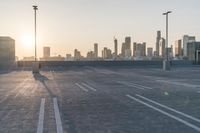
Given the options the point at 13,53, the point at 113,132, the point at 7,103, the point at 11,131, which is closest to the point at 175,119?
the point at 113,132

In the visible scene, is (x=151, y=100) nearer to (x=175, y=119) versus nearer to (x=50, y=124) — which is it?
(x=175, y=119)

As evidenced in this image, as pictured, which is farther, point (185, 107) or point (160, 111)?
point (185, 107)

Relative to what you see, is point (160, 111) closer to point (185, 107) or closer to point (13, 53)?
point (185, 107)

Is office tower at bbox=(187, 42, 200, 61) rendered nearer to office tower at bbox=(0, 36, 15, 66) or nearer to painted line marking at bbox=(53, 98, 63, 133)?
office tower at bbox=(0, 36, 15, 66)

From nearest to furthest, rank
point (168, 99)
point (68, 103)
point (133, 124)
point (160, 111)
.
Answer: point (133, 124) → point (160, 111) → point (68, 103) → point (168, 99)

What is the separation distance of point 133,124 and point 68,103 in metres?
5.10

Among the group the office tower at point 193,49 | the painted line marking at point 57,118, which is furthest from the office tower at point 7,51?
the painted line marking at point 57,118

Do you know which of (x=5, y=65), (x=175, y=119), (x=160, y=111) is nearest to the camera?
(x=175, y=119)

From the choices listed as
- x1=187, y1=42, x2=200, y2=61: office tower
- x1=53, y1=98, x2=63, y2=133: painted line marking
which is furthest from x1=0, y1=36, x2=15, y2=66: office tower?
x1=53, y1=98, x2=63, y2=133: painted line marking

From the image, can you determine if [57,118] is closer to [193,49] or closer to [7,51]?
[7,51]

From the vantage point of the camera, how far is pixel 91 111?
39.8ft

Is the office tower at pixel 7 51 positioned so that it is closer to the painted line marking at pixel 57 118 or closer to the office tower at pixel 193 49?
the office tower at pixel 193 49

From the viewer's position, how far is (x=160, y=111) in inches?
472

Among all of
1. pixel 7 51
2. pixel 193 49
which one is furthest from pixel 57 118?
pixel 193 49
